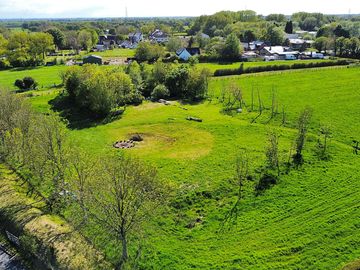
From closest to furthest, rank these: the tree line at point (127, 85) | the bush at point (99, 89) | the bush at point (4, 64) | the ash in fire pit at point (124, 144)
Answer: the ash in fire pit at point (124, 144)
the bush at point (99, 89)
the tree line at point (127, 85)
the bush at point (4, 64)

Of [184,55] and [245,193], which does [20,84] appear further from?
[245,193]

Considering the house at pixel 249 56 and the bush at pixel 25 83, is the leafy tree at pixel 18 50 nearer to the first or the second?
the bush at pixel 25 83

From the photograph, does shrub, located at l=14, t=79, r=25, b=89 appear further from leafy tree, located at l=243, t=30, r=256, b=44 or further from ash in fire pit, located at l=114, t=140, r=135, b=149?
leafy tree, located at l=243, t=30, r=256, b=44


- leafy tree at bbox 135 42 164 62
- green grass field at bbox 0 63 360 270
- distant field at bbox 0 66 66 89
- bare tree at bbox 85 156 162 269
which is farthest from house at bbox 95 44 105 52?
bare tree at bbox 85 156 162 269

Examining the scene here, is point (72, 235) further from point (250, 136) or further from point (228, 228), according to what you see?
point (250, 136)

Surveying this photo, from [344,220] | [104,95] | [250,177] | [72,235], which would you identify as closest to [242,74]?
[104,95]

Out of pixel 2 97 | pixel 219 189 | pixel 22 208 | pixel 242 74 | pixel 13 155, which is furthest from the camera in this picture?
pixel 242 74

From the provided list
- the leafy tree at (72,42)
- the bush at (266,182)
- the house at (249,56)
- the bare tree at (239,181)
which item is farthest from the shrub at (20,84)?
the leafy tree at (72,42)
